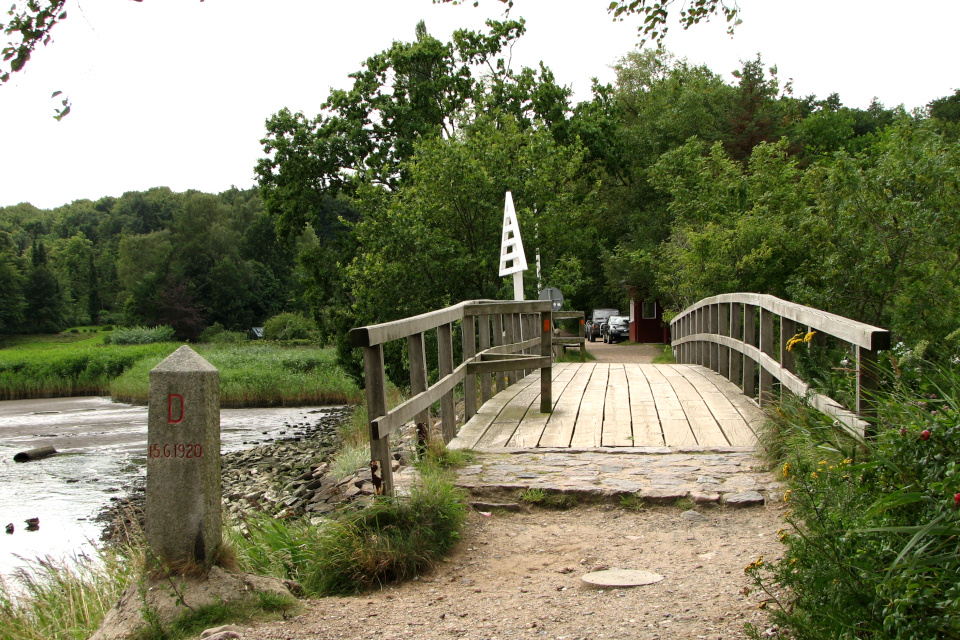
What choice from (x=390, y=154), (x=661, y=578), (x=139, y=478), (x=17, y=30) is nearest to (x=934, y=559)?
(x=661, y=578)

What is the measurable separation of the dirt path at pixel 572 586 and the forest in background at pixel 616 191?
177cm

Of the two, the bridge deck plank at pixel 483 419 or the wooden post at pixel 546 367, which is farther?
the wooden post at pixel 546 367

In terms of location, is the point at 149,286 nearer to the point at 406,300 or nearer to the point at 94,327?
the point at 94,327

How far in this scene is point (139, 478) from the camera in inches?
720

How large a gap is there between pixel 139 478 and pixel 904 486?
1823 cm

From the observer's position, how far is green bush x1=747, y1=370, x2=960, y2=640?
2.28m

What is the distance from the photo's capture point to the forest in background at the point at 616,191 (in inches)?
428

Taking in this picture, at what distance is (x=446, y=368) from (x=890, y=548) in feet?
14.6

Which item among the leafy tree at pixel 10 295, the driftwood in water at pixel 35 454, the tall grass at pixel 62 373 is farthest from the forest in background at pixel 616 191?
the leafy tree at pixel 10 295

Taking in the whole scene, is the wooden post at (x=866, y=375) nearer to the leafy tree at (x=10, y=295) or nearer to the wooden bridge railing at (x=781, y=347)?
the wooden bridge railing at (x=781, y=347)

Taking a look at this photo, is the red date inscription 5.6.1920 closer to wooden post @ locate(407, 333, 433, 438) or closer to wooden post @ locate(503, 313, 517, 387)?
wooden post @ locate(407, 333, 433, 438)

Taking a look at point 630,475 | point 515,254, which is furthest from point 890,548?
point 515,254

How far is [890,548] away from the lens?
258cm

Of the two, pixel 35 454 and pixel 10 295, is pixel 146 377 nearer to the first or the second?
pixel 35 454
